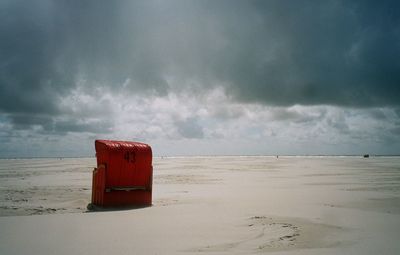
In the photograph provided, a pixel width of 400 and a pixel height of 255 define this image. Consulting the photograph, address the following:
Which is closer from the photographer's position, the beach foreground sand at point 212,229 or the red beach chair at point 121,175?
the beach foreground sand at point 212,229

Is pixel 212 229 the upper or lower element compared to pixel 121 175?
lower

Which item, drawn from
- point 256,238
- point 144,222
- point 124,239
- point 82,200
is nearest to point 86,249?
point 124,239

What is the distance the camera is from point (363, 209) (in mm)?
8812

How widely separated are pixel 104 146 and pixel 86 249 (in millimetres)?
4739

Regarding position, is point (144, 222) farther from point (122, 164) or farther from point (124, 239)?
point (122, 164)

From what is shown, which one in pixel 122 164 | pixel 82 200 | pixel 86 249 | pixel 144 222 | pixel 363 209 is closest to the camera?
pixel 86 249

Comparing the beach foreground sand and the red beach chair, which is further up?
the red beach chair

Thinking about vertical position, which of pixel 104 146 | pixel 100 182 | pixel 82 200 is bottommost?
pixel 82 200

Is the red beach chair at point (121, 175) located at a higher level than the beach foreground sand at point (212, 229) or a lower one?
higher

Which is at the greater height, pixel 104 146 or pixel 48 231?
pixel 104 146

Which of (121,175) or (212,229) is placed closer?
(212,229)

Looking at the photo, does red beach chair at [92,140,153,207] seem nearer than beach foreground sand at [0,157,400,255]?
No

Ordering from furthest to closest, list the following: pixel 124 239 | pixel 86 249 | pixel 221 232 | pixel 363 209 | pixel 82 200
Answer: pixel 82 200
pixel 363 209
pixel 221 232
pixel 124 239
pixel 86 249

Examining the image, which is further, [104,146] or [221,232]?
[104,146]
